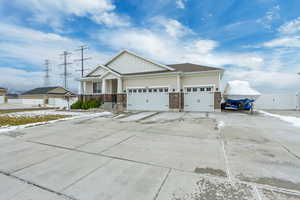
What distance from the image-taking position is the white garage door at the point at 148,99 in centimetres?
1338

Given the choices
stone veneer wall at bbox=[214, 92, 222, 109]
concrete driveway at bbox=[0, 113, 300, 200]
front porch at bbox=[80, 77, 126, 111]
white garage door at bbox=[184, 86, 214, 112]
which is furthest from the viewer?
front porch at bbox=[80, 77, 126, 111]

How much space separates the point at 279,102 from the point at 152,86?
1486 centimetres

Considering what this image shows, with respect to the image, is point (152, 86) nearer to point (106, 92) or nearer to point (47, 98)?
point (106, 92)

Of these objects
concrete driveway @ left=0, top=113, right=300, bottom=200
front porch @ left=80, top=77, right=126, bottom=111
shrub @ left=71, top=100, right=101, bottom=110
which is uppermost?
front porch @ left=80, top=77, right=126, bottom=111

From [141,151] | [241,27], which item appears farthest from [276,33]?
[141,151]

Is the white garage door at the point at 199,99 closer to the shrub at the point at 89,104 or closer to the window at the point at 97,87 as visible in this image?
the shrub at the point at 89,104

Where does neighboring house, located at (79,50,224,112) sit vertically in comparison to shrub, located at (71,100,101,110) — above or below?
above

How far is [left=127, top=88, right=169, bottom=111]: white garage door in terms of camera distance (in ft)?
43.9

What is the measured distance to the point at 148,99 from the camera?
549 inches

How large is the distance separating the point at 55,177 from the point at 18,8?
12.5 metres

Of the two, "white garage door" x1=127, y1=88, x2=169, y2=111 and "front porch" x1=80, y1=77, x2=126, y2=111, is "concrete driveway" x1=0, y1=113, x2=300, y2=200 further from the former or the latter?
"front porch" x1=80, y1=77, x2=126, y2=111

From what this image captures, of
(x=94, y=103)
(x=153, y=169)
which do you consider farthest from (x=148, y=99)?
(x=153, y=169)

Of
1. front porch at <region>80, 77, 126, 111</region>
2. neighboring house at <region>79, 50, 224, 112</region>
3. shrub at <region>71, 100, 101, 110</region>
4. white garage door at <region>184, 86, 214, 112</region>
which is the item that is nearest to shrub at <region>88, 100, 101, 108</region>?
shrub at <region>71, 100, 101, 110</region>

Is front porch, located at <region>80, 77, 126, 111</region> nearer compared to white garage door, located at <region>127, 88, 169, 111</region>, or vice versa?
white garage door, located at <region>127, 88, 169, 111</region>
